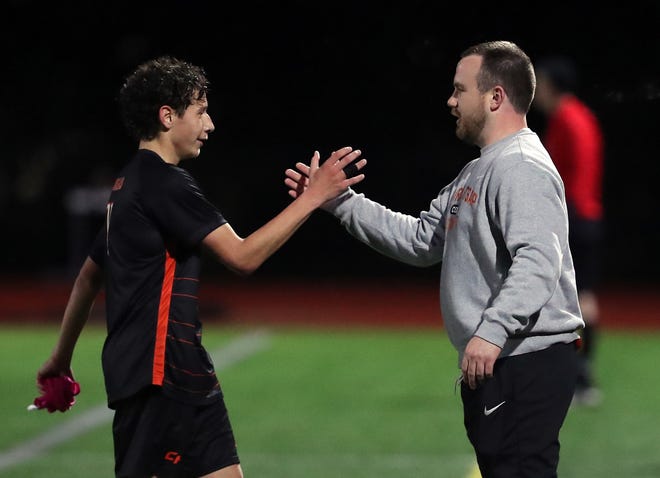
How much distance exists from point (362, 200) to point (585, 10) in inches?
485

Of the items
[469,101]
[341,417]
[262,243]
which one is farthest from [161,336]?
[341,417]

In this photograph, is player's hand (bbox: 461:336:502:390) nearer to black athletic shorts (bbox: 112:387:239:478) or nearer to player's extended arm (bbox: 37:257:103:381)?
black athletic shorts (bbox: 112:387:239:478)

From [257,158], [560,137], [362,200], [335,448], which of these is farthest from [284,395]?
[257,158]

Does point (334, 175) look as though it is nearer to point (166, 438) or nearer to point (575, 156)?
point (166, 438)

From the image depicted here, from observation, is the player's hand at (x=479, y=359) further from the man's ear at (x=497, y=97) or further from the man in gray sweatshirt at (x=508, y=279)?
the man's ear at (x=497, y=97)

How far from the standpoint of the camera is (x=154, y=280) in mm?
4145

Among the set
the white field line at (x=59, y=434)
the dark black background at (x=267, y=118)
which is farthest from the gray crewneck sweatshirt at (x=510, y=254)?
the dark black background at (x=267, y=118)

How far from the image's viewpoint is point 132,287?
13.6ft

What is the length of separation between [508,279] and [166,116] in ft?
4.28

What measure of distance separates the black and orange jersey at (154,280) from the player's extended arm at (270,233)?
0.22 ft

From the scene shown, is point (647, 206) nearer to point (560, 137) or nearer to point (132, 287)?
point (560, 137)

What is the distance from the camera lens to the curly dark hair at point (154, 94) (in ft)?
14.0

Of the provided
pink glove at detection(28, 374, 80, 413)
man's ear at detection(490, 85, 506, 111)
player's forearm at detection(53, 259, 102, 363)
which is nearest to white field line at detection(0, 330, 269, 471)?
pink glove at detection(28, 374, 80, 413)

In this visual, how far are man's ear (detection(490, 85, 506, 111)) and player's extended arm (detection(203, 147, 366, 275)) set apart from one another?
49cm
